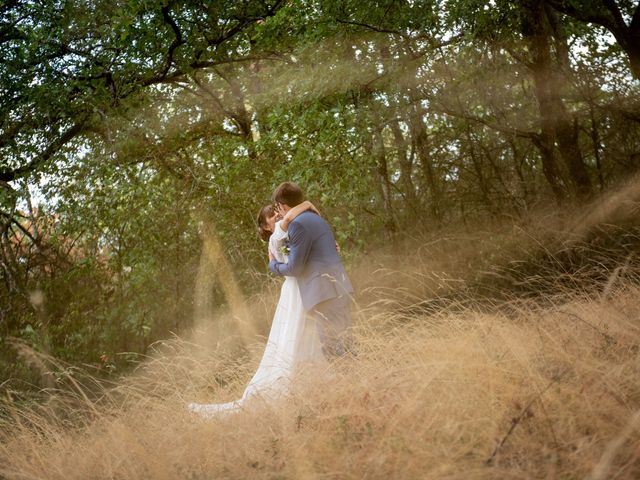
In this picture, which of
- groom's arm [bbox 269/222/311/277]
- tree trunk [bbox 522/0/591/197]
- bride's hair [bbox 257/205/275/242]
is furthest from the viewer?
tree trunk [bbox 522/0/591/197]

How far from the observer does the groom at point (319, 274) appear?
5531 mm

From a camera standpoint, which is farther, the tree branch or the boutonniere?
the tree branch

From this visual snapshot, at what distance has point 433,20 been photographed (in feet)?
28.7

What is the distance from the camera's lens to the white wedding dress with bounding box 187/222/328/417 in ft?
18.3

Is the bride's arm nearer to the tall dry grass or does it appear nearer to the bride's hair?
the bride's hair

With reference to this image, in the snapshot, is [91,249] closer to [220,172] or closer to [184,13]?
[220,172]

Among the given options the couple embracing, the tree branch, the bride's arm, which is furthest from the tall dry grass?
the tree branch

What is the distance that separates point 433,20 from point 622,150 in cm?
354

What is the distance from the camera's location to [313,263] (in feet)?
18.4

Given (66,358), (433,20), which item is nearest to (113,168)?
→ (66,358)

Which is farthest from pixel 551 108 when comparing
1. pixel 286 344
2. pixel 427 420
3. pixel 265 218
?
pixel 427 420

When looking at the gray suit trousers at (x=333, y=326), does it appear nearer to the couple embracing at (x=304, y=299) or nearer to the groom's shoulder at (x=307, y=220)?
the couple embracing at (x=304, y=299)

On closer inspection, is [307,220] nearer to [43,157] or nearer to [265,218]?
[265,218]

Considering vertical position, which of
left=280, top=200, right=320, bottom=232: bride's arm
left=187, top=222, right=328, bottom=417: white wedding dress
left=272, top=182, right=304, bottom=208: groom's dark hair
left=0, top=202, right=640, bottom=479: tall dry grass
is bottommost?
left=0, top=202, right=640, bottom=479: tall dry grass
